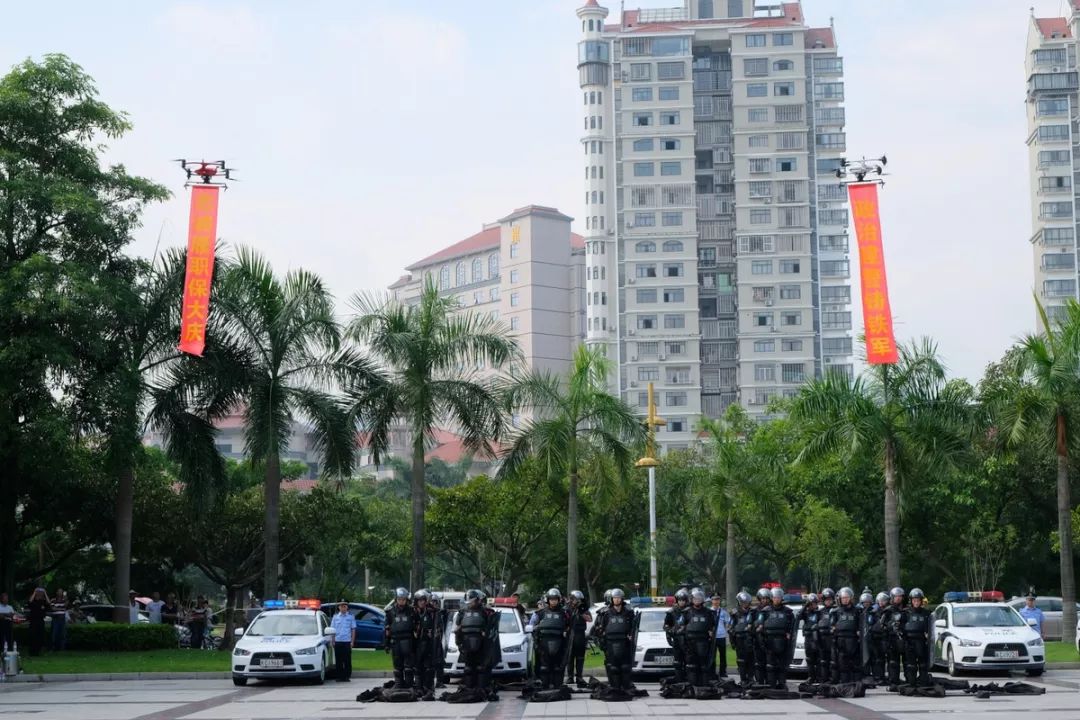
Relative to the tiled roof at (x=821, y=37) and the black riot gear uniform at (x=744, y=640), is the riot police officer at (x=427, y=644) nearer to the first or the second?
the black riot gear uniform at (x=744, y=640)

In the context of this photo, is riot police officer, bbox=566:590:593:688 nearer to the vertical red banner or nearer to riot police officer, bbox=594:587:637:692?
riot police officer, bbox=594:587:637:692

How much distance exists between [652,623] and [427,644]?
18.1 ft

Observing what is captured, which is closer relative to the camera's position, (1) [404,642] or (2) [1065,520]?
(1) [404,642]

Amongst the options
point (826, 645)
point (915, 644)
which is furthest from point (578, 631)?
point (915, 644)

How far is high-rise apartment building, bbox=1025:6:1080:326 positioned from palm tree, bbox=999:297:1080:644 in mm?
93262

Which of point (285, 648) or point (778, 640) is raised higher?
point (778, 640)

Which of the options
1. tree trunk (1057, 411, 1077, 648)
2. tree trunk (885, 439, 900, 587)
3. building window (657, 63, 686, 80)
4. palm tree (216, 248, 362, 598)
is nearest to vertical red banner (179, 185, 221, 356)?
palm tree (216, 248, 362, 598)

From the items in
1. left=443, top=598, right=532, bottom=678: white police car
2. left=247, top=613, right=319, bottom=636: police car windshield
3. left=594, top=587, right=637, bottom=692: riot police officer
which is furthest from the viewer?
left=247, top=613, right=319, bottom=636: police car windshield

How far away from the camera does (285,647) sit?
27000 millimetres

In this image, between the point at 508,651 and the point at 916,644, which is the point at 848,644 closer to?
the point at 916,644

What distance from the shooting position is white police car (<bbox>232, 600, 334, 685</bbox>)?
2683 cm

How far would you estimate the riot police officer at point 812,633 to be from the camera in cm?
2592

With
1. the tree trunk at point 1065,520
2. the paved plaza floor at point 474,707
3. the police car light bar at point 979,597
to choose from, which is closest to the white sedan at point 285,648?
the paved plaza floor at point 474,707

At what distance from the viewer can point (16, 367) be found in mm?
33906
